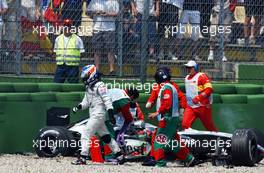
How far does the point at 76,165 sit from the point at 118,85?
3277 millimetres

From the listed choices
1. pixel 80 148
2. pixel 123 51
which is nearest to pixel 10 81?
pixel 123 51

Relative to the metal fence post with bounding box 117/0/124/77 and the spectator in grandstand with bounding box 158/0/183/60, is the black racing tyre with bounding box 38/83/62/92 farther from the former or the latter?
the spectator in grandstand with bounding box 158/0/183/60

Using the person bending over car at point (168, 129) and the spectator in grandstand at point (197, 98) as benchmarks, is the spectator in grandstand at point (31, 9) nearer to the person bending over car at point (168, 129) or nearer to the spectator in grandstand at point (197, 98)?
the spectator in grandstand at point (197, 98)

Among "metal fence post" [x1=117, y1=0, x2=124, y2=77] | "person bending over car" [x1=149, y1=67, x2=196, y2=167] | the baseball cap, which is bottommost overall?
"person bending over car" [x1=149, y1=67, x2=196, y2=167]

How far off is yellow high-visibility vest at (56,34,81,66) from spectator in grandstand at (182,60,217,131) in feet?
7.01

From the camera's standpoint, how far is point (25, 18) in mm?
16781

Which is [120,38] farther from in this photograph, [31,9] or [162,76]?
[162,76]

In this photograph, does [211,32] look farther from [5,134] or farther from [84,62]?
[5,134]

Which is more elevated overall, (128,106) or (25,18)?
(25,18)

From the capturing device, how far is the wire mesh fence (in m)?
16.3

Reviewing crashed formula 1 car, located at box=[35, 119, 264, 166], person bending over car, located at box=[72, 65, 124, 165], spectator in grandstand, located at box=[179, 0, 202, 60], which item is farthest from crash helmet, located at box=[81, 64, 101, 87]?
spectator in grandstand, located at box=[179, 0, 202, 60]

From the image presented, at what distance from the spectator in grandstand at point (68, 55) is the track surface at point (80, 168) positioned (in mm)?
3105

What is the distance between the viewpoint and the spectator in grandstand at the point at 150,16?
52.7 ft

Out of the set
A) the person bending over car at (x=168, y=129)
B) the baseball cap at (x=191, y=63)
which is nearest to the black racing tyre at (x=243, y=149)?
the person bending over car at (x=168, y=129)
